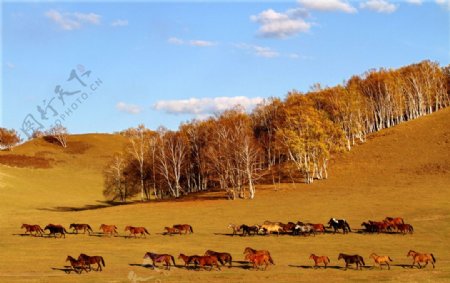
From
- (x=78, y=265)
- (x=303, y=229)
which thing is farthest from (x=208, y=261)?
(x=303, y=229)

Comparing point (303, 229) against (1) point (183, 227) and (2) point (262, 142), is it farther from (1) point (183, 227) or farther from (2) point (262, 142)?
(2) point (262, 142)

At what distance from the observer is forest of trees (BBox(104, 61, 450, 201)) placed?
242 feet

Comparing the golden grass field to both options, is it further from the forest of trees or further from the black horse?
the forest of trees

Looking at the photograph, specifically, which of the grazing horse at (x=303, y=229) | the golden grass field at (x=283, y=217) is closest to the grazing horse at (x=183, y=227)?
the golden grass field at (x=283, y=217)

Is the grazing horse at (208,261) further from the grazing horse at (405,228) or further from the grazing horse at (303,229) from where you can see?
the grazing horse at (405,228)

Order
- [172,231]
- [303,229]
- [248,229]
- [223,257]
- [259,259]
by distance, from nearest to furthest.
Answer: [259,259] < [223,257] < [303,229] < [248,229] < [172,231]

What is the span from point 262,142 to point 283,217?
148ft

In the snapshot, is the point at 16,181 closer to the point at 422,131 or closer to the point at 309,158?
the point at 309,158

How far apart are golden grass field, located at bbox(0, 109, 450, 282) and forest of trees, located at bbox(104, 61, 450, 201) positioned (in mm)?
4329

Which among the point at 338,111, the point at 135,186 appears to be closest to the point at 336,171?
the point at 338,111

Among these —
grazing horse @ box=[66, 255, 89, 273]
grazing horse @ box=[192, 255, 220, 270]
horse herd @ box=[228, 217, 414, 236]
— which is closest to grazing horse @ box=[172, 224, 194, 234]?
horse herd @ box=[228, 217, 414, 236]

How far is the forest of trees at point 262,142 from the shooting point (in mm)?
73625

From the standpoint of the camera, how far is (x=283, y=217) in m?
48.5

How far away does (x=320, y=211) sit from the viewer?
50531 mm
